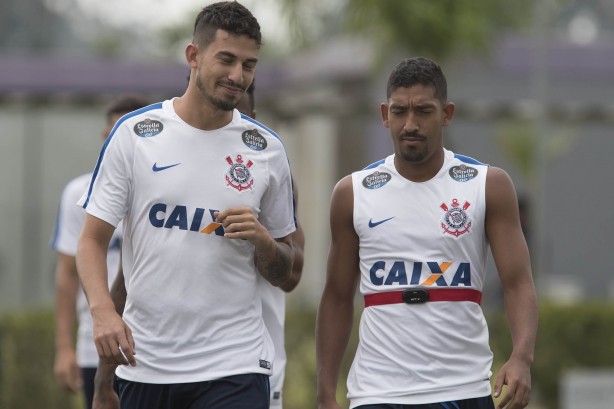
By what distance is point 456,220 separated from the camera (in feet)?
18.9

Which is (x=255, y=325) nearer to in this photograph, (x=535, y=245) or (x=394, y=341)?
(x=394, y=341)

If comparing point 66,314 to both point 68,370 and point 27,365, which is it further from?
point 27,365

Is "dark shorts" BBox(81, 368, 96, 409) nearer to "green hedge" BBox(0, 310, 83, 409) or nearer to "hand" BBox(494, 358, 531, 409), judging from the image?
"hand" BBox(494, 358, 531, 409)

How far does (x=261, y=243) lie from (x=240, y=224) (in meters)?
0.13

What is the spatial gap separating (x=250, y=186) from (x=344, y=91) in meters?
18.2

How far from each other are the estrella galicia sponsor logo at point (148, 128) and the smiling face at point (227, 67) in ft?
0.84

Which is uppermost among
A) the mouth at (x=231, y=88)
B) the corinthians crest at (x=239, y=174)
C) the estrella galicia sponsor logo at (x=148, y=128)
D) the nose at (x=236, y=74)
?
the nose at (x=236, y=74)

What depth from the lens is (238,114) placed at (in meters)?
5.69

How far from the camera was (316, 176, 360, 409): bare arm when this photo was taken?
5938mm

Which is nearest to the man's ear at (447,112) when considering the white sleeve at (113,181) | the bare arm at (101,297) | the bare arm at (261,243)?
the bare arm at (261,243)

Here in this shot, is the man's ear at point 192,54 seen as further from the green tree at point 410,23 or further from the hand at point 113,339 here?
the green tree at point 410,23

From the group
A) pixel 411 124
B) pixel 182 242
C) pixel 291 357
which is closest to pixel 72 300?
pixel 182 242

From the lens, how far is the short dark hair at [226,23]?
5.39 metres

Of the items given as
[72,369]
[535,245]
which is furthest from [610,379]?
[535,245]
